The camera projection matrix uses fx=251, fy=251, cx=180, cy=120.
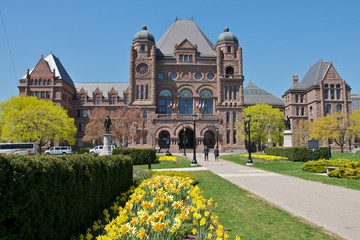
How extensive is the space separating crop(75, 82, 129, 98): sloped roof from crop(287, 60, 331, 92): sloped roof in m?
46.4

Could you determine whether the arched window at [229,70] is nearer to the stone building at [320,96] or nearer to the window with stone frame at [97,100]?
the stone building at [320,96]

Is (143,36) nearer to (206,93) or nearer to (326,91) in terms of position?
(206,93)

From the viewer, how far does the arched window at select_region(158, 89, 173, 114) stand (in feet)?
193

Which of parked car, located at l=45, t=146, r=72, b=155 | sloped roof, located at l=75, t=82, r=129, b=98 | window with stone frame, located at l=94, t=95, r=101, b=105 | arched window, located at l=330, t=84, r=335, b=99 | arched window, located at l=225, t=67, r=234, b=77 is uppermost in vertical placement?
arched window, located at l=225, t=67, r=234, b=77

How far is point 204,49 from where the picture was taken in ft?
205

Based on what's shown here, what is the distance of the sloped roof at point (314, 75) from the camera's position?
6488 cm

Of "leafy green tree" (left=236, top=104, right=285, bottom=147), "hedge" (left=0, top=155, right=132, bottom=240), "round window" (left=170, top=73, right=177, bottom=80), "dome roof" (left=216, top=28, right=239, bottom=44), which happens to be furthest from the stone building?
"hedge" (left=0, top=155, right=132, bottom=240)

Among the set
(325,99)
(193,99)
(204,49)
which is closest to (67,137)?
(193,99)

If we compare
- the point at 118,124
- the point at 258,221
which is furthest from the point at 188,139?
the point at 258,221

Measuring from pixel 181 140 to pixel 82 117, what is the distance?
2632cm

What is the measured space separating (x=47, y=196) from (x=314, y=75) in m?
74.8

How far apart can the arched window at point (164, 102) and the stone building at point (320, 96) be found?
32.8m

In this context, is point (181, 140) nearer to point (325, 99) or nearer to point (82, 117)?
point (82, 117)

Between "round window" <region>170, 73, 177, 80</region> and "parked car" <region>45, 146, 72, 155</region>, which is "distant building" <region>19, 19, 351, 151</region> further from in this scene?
"parked car" <region>45, 146, 72, 155</region>
